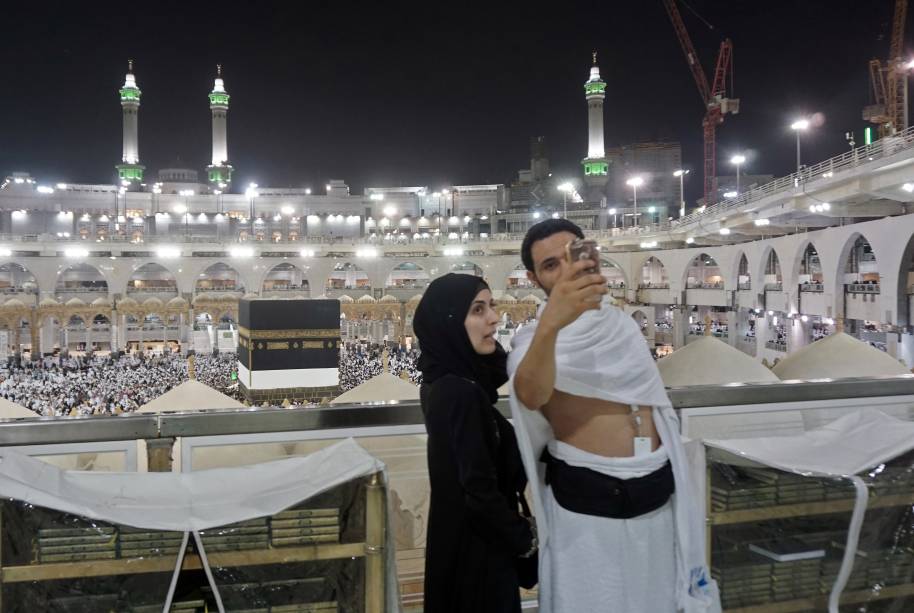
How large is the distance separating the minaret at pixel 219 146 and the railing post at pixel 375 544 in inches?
1629

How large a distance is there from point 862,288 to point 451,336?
1810cm

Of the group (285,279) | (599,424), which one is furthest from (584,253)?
(285,279)

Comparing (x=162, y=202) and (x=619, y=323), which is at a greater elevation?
(x=162, y=202)

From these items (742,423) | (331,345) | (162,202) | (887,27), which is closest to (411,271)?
(162,202)

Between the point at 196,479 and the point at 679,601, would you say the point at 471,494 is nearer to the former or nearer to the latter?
the point at 679,601

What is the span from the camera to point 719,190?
5041cm

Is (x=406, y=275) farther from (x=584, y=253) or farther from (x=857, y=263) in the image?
(x=584, y=253)

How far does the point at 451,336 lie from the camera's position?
4.49 feet

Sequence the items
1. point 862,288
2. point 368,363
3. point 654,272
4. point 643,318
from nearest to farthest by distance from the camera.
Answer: point 862,288 → point 368,363 → point 643,318 → point 654,272

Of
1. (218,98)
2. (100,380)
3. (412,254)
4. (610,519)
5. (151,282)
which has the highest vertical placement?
(218,98)

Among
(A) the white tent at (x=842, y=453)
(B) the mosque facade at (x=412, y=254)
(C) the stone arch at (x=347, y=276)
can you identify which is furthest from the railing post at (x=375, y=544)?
(C) the stone arch at (x=347, y=276)

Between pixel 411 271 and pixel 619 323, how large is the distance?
3494cm

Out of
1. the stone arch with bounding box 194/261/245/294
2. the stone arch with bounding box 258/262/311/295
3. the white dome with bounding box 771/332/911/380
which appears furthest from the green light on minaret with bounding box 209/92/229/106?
the white dome with bounding box 771/332/911/380

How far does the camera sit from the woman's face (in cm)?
138
